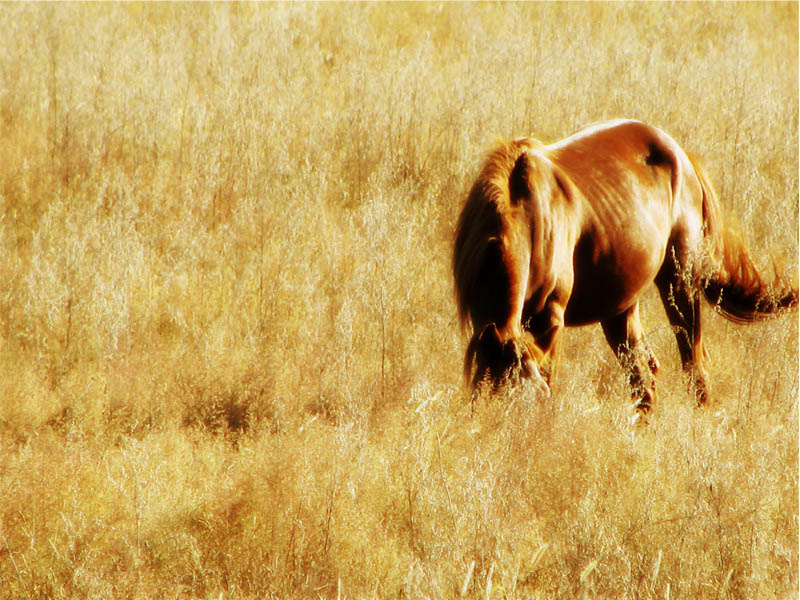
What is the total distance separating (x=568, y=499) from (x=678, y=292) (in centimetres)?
224

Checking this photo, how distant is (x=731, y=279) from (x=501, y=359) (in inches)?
97.4

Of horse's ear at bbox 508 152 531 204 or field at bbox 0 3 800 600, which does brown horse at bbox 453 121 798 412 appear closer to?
horse's ear at bbox 508 152 531 204

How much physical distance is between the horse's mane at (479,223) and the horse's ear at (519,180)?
0.02 m

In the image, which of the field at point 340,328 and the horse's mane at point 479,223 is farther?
the horse's mane at point 479,223

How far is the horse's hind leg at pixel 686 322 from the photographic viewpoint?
5.65 meters

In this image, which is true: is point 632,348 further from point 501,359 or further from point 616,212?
point 501,359

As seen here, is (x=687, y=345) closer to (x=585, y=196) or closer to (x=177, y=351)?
(x=585, y=196)

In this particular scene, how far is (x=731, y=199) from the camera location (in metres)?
7.98

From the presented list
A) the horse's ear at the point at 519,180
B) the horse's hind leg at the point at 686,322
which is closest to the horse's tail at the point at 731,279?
the horse's hind leg at the point at 686,322

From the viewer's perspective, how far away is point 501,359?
4.07 meters

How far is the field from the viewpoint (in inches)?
142

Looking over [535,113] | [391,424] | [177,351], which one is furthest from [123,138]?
[391,424]

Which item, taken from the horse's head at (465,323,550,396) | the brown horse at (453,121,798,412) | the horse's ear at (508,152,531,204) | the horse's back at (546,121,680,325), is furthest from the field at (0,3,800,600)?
the horse's ear at (508,152,531,204)

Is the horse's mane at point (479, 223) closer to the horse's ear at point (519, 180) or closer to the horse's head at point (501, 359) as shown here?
the horse's ear at point (519, 180)
